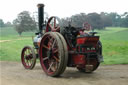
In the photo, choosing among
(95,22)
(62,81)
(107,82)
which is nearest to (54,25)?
(62,81)

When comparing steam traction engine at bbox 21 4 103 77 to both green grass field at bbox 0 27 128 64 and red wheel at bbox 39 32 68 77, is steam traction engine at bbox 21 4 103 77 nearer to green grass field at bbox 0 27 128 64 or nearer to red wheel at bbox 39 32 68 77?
red wheel at bbox 39 32 68 77

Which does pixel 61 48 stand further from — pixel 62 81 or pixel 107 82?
pixel 107 82

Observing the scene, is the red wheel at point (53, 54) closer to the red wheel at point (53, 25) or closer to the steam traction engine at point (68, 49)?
the steam traction engine at point (68, 49)

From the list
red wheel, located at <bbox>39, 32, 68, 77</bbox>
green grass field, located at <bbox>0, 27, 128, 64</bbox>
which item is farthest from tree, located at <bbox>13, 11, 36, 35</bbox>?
red wheel, located at <bbox>39, 32, 68, 77</bbox>

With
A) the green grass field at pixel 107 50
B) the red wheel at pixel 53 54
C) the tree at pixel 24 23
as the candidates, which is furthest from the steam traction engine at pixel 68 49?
the tree at pixel 24 23

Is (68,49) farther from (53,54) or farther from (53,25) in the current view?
(53,25)

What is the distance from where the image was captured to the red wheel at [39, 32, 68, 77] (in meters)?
5.55

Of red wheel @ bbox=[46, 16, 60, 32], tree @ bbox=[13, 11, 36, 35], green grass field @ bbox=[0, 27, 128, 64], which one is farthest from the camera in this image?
tree @ bbox=[13, 11, 36, 35]

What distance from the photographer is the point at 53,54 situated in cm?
614

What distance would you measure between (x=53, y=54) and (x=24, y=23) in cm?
4507

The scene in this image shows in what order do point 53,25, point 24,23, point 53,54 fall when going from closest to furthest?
point 53,54
point 53,25
point 24,23

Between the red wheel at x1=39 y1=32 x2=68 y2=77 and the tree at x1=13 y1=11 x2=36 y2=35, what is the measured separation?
40702 mm

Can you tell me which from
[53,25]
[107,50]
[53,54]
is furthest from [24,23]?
[53,54]

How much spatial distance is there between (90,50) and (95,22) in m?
36.2
